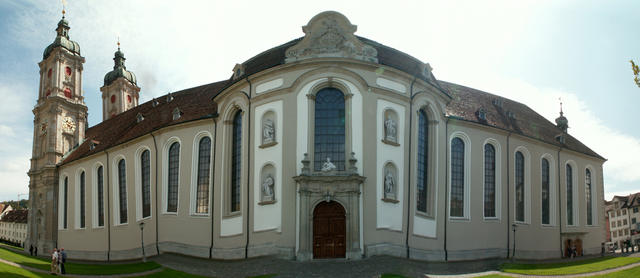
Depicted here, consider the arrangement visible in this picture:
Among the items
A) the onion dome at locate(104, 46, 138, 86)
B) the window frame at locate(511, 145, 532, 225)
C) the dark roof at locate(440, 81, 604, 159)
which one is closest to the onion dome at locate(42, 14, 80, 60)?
the onion dome at locate(104, 46, 138, 86)

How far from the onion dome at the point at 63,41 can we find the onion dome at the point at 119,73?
273 inches

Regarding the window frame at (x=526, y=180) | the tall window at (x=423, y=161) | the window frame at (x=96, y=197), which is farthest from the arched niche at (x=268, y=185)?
the window frame at (x=96, y=197)

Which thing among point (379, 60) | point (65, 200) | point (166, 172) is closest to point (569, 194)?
point (379, 60)

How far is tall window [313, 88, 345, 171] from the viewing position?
3366 cm

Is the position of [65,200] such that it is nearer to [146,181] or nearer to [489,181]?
[146,181]

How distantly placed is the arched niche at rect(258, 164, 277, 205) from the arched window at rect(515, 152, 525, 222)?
19.9m

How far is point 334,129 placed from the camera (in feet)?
112

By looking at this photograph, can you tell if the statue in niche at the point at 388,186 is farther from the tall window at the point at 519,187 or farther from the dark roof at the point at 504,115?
the tall window at the point at 519,187

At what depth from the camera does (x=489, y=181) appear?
138 feet

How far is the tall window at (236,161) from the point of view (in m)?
37.3

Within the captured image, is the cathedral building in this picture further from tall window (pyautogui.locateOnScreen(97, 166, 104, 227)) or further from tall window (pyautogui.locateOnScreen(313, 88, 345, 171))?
tall window (pyautogui.locateOnScreen(97, 166, 104, 227))

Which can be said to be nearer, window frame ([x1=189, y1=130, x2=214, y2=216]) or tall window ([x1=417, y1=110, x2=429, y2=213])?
tall window ([x1=417, y1=110, x2=429, y2=213])

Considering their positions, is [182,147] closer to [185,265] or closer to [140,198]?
[140,198]

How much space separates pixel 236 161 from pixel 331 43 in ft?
32.4
